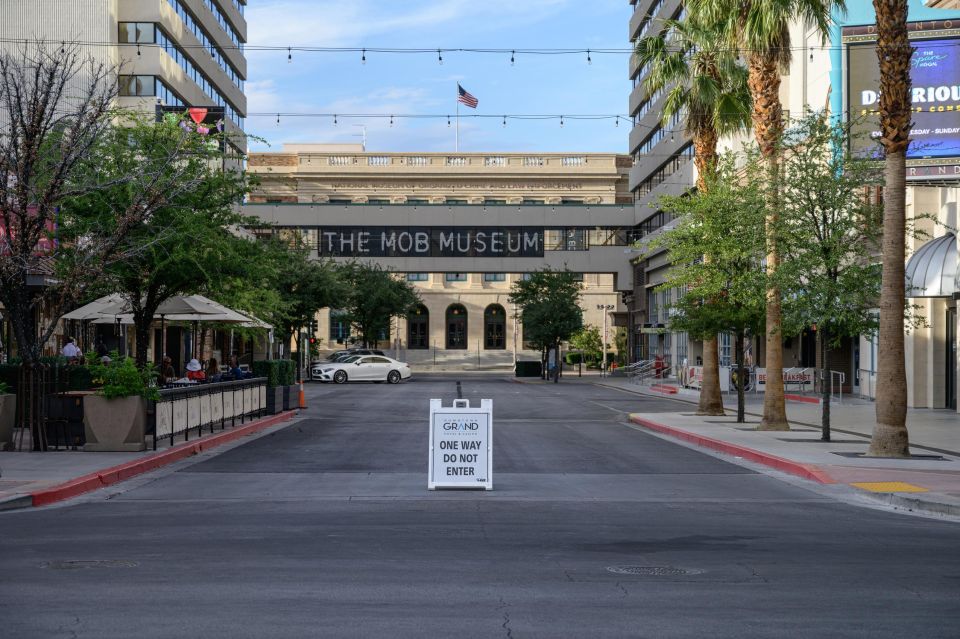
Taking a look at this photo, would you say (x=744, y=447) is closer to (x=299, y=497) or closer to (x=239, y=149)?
(x=299, y=497)

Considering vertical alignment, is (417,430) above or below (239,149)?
below

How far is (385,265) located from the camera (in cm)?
8612

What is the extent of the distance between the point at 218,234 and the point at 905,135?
14.6 meters

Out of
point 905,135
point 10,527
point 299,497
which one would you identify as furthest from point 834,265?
point 10,527

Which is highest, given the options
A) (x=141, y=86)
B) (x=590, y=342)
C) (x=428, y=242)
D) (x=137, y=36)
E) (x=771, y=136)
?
(x=137, y=36)

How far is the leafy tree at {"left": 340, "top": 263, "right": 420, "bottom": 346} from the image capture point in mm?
74875

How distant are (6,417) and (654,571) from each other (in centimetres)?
1346

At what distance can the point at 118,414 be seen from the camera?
60.6 ft

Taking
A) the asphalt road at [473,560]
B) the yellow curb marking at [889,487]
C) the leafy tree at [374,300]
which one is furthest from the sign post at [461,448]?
the leafy tree at [374,300]

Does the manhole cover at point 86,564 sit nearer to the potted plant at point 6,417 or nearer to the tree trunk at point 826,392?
the potted plant at point 6,417

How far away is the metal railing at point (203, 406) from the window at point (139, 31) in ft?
85.1

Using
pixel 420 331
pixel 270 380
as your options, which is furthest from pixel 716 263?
pixel 420 331

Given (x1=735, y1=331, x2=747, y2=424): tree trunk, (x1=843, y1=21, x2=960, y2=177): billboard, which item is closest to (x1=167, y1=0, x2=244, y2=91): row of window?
(x1=735, y1=331, x2=747, y2=424): tree trunk

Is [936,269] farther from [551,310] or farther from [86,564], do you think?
[551,310]
